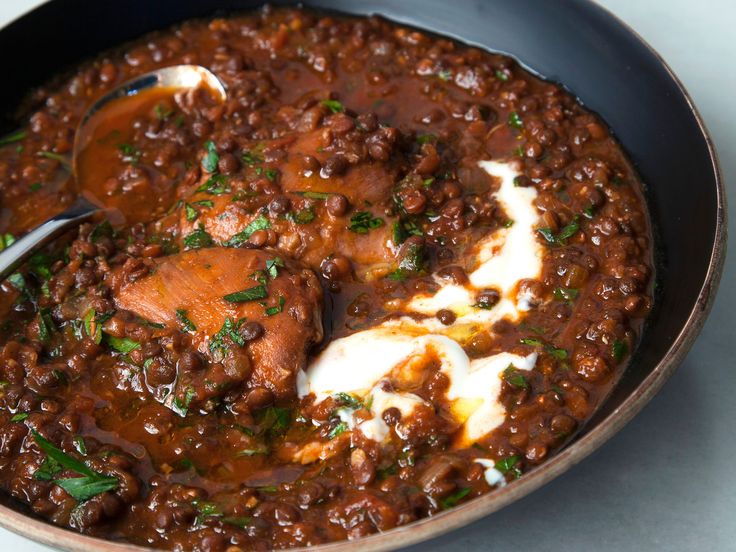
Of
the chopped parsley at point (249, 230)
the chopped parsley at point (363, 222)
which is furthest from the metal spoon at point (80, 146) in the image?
the chopped parsley at point (363, 222)

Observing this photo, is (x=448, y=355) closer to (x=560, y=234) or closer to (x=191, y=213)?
(x=560, y=234)

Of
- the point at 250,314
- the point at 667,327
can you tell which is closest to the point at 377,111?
the point at 250,314

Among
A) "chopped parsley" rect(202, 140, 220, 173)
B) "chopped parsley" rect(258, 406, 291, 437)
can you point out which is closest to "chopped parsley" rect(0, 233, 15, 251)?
"chopped parsley" rect(202, 140, 220, 173)

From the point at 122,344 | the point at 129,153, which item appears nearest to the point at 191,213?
the point at 122,344

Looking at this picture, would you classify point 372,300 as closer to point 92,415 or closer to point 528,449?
point 528,449

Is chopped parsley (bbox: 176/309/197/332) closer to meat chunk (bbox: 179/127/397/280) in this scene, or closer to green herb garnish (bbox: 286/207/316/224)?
meat chunk (bbox: 179/127/397/280)

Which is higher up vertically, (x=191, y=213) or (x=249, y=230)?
(x=249, y=230)
